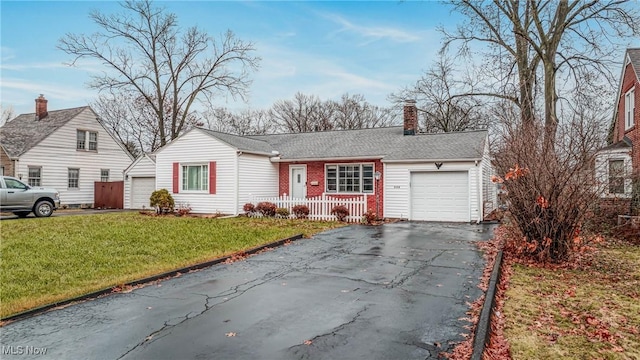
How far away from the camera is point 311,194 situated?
59.7 feet

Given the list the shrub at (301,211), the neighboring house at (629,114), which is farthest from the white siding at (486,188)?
the shrub at (301,211)

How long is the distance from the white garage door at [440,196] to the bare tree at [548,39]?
4443mm

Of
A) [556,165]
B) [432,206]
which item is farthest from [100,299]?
[432,206]

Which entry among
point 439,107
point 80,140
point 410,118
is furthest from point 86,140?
A: point 439,107

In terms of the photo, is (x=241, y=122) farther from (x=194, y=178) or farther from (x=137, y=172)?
(x=194, y=178)

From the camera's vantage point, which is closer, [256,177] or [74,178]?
[256,177]

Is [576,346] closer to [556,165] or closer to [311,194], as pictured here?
[556,165]

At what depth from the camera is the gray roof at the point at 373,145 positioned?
52.1 ft

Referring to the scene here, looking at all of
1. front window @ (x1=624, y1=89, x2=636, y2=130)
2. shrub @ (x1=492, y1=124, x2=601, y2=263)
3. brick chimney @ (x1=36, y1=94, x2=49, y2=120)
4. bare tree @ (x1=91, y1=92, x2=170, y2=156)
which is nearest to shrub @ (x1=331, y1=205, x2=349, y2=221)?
shrub @ (x1=492, y1=124, x2=601, y2=263)

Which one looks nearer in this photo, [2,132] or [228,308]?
[228,308]

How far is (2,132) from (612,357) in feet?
99.4

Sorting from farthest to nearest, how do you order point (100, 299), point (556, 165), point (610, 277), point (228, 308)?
point (556, 165), point (610, 277), point (100, 299), point (228, 308)

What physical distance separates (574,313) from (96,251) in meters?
9.22

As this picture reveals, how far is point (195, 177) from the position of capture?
18.3 metres
